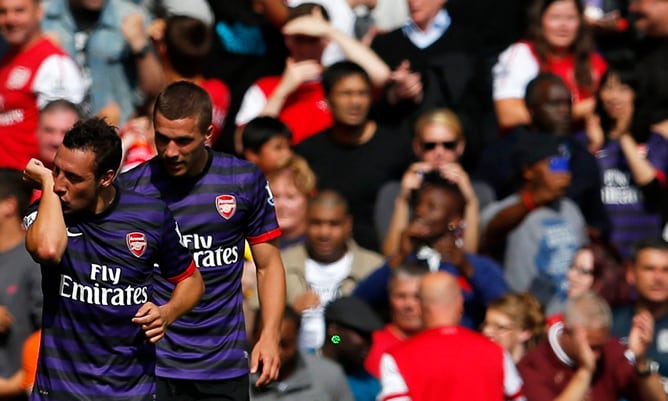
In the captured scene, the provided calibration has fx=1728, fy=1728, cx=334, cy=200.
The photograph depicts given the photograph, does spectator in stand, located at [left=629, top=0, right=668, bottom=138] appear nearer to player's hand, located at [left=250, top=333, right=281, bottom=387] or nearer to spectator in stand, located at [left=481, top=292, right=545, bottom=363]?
spectator in stand, located at [left=481, top=292, right=545, bottom=363]

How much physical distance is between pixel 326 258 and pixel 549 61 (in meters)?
2.74

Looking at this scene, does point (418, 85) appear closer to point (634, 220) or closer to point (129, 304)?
point (634, 220)

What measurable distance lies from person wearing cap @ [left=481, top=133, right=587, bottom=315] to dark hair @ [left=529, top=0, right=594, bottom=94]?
4.02ft

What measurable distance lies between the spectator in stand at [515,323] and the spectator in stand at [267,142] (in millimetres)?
1850

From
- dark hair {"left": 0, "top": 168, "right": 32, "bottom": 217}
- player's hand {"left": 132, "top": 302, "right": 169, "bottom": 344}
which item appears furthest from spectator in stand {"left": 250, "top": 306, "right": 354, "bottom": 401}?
player's hand {"left": 132, "top": 302, "right": 169, "bottom": 344}

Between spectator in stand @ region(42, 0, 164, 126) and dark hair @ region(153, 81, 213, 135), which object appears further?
spectator in stand @ region(42, 0, 164, 126)

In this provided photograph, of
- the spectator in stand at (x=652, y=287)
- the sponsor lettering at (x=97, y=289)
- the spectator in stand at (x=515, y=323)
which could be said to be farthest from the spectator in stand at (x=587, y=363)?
the sponsor lettering at (x=97, y=289)

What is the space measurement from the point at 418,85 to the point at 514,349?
2347mm

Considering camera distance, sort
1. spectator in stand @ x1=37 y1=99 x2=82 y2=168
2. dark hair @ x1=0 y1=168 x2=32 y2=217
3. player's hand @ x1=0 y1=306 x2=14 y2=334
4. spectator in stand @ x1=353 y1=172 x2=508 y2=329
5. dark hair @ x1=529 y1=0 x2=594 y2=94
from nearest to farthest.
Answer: player's hand @ x1=0 y1=306 x2=14 y2=334, dark hair @ x1=0 y1=168 x2=32 y2=217, spectator in stand @ x1=353 y1=172 x2=508 y2=329, spectator in stand @ x1=37 y1=99 x2=82 y2=168, dark hair @ x1=529 y1=0 x2=594 y2=94

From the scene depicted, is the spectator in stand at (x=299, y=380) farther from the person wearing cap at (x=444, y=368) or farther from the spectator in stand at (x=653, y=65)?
the spectator in stand at (x=653, y=65)

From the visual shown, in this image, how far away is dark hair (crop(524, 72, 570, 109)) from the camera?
461 inches

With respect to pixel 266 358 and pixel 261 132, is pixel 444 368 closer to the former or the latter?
pixel 266 358

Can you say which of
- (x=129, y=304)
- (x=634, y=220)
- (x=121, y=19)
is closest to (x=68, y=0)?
(x=121, y=19)

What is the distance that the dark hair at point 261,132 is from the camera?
11273mm
